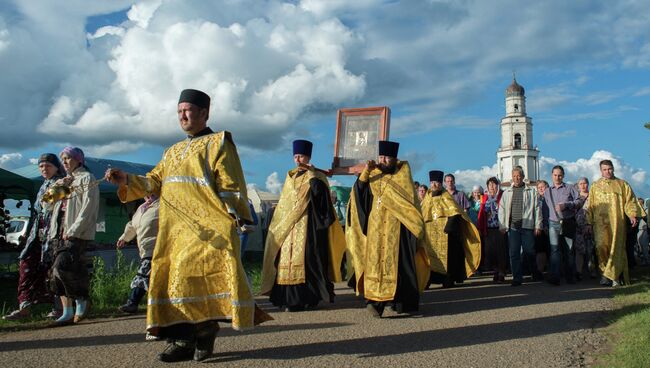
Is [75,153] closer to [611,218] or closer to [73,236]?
[73,236]

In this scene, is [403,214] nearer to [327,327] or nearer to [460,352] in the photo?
[327,327]

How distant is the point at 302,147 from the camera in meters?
8.22

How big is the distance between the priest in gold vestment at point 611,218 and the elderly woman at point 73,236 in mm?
A: 7838

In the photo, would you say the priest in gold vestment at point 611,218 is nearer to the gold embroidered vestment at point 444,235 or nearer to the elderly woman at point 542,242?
the elderly woman at point 542,242

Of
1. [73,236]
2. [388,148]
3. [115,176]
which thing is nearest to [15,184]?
[73,236]

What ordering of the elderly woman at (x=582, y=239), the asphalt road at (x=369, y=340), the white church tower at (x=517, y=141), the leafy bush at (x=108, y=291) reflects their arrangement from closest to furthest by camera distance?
1. the asphalt road at (x=369, y=340)
2. the leafy bush at (x=108, y=291)
3. the elderly woman at (x=582, y=239)
4. the white church tower at (x=517, y=141)

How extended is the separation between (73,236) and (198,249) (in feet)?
8.83

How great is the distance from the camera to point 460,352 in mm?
5027

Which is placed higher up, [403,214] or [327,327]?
[403,214]

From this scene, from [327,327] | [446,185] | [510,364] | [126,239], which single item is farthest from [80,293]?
[446,185]

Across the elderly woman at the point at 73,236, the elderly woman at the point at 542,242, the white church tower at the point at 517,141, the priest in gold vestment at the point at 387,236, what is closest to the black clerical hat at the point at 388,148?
the priest in gold vestment at the point at 387,236

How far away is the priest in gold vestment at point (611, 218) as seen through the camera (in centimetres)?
990

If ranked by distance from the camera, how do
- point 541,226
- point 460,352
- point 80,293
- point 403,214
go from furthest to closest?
1. point 541,226
2. point 403,214
3. point 80,293
4. point 460,352

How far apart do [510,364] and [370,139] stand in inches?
186
